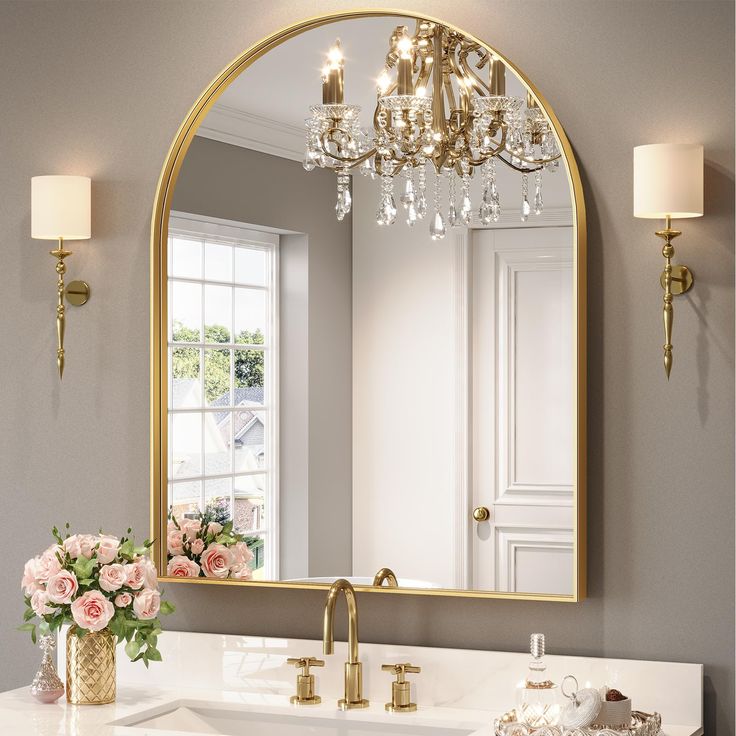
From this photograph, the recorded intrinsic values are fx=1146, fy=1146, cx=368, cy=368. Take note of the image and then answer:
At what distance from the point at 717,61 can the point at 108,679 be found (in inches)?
70.7

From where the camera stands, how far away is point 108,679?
7.96 feet

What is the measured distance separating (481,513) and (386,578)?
262 mm

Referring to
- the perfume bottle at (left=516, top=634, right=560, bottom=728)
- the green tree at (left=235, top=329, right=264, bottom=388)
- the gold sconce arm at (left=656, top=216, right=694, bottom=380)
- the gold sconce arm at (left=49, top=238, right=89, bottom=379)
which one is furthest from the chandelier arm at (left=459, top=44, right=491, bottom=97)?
the perfume bottle at (left=516, top=634, right=560, bottom=728)

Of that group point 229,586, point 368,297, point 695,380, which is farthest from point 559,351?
point 229,586

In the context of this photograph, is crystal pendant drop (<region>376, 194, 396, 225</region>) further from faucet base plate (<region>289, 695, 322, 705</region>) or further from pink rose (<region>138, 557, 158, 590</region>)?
faucet base plate (<region>289, 695, 322, 705</region>)

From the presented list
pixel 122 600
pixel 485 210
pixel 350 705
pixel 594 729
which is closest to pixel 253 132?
pixel 485 210

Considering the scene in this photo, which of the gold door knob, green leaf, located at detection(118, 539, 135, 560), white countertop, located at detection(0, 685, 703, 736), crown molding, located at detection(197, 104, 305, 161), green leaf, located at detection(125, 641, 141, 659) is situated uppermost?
crown molding, located at detection(197, 104, 305, 161)

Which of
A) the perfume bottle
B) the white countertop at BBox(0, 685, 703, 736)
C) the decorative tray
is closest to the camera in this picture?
the decorative tray

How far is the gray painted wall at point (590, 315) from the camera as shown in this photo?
231 cm

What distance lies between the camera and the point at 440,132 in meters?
2.46

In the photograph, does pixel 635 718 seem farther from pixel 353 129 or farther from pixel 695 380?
pixel 353 129

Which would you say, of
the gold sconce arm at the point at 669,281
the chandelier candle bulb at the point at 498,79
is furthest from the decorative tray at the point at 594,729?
the chandelier candle bulb at the point at 498,79

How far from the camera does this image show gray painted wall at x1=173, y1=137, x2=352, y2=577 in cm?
254

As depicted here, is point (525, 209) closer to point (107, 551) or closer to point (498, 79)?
point (498, 79)
